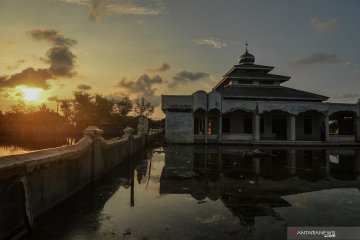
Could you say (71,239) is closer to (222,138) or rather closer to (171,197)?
(171,197)

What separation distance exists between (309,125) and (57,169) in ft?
107

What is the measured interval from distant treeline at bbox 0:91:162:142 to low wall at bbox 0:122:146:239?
45.4 m

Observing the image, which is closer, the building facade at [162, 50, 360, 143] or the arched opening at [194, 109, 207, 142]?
the building facade at [162, 50, 360, 143]

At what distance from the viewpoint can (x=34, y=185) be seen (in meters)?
5.70

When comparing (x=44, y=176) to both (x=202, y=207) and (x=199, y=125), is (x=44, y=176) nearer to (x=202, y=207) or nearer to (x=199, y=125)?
(x=202, y=207)

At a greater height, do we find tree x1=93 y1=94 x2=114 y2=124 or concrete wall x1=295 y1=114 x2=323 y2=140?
tree x1=93 y1=94 x2=114 y2=124

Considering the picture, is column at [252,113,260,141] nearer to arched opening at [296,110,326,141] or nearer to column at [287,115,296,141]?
column at [287,115,296,141]

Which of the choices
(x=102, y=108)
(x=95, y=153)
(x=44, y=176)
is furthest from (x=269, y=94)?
(x=102, y=108)

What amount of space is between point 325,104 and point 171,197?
2820cm

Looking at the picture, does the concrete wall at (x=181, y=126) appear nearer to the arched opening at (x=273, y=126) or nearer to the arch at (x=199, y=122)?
the arch at (x=199, y=122)

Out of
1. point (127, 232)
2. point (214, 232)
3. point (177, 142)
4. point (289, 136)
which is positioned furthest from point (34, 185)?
point (289, 136)

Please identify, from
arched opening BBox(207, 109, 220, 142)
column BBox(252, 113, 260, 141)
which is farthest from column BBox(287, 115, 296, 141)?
arched opening BBox(207, 109, 220, 142)

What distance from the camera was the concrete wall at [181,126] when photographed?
99.1ft

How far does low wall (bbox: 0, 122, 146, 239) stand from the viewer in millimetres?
4859
